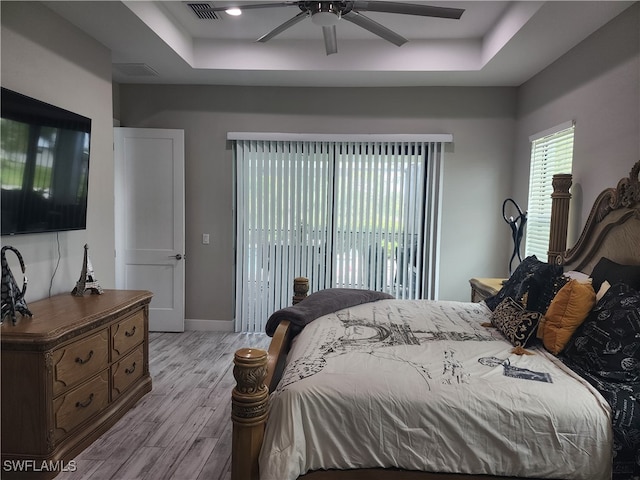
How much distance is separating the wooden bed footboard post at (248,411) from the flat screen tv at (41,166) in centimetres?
169

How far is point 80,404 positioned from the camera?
2.26 metres

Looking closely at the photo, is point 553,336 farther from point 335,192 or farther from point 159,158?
point 159,158

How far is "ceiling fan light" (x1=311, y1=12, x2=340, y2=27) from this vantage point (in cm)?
217

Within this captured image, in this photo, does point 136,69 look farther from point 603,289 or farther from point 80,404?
point 603,289

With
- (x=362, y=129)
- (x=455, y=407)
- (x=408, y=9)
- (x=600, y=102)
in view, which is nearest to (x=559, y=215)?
(x=600, y=102)

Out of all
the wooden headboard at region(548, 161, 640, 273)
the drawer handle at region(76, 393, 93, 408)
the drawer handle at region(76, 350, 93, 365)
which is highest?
the wooden headboard at region(548, 161, 640, 273)

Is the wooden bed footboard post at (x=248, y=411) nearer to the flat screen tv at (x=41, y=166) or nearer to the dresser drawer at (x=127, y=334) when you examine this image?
the dresser drawer at (x=127, y=334)

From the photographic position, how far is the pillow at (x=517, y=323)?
2145 millimetres

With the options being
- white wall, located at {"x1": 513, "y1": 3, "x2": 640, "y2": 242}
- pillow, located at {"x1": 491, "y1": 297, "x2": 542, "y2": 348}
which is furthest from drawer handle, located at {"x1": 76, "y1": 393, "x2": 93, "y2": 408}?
white wall, located at {"x1": 513, "y1": 3, "x2": 640, "y2": 242}

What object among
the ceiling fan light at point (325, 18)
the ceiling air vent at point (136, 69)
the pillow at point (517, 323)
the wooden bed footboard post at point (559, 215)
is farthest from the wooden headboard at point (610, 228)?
the ceiling air vent at point (136, 69)

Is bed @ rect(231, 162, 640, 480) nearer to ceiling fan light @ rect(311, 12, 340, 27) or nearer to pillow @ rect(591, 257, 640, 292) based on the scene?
pillow @ rect(591, 257, 640, 292)

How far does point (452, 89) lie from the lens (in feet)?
13.9

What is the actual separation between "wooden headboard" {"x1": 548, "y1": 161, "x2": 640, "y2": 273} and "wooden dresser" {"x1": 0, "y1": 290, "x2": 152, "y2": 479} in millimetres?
3075

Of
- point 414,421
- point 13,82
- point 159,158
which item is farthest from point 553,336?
point 159,158
